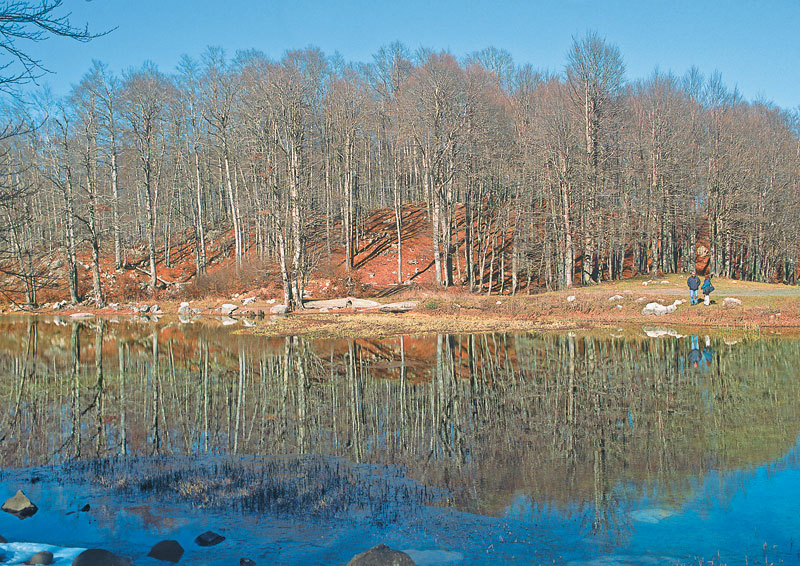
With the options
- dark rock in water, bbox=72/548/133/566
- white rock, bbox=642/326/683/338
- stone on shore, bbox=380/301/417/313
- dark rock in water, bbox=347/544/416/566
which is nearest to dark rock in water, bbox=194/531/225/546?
dark rock in water, bbox=72/548/133/566

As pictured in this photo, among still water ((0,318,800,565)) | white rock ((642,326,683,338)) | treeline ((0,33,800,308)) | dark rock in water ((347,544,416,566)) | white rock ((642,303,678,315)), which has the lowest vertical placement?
still water ((0,318,800,565))

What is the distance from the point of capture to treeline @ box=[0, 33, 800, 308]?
38562mm

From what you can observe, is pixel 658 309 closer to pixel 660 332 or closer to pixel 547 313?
pixel 660 332

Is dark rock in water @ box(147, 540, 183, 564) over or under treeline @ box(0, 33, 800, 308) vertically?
under

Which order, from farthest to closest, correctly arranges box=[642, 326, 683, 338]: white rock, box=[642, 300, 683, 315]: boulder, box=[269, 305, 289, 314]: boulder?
1. box=[269, 305, 289, 314]: boulder
2. box=[642, 300, 683, 315]: boulder
3. box=[642, 326, 683, 338]: white rock

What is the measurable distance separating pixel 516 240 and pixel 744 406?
2759 centimetres

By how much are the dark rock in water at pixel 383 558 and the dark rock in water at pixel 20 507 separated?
4.73 meters

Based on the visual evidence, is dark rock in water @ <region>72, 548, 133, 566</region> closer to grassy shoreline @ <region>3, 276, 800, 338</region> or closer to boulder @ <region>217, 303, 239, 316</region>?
grassy shoreline @ <region>3, 276, 800, 338</region>

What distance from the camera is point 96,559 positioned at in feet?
18.4

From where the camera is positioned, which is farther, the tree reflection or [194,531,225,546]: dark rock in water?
the tree reflection

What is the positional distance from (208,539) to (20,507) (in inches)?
112

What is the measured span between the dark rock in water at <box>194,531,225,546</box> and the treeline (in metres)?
27.9

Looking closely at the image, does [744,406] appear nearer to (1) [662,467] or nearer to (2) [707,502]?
(1) [662,467]

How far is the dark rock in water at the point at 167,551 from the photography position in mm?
6279
